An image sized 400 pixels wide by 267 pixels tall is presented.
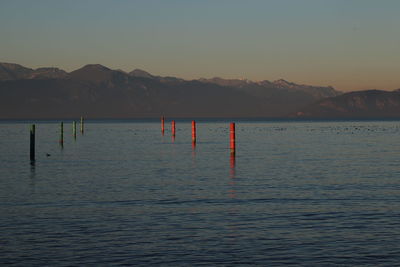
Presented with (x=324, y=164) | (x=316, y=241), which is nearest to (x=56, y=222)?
(x=316, y=241)

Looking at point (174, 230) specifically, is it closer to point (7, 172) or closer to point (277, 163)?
point (7, 172)

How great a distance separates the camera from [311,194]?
28281 mm

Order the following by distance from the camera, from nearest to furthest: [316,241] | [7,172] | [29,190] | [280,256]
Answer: [280,256] < [316,241] < [29,190] < [7,172]

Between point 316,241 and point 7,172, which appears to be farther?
point 7,172

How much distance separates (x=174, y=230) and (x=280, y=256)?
169 inches

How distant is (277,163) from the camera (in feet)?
153

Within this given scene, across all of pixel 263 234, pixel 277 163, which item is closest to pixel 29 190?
pixel 263 234

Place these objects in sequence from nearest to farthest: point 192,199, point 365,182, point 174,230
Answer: point 174,230, point 192,199, point 365,182

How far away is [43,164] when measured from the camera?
48.0m

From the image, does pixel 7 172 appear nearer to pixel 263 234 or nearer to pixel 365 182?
pixel 365 182

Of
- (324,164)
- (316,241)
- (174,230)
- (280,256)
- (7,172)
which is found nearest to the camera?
(280,256)

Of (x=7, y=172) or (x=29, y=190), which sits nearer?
(x=29, y=190)

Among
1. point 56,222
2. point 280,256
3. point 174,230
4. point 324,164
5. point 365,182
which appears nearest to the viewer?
point 280,256

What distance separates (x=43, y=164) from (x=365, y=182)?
23.9m
